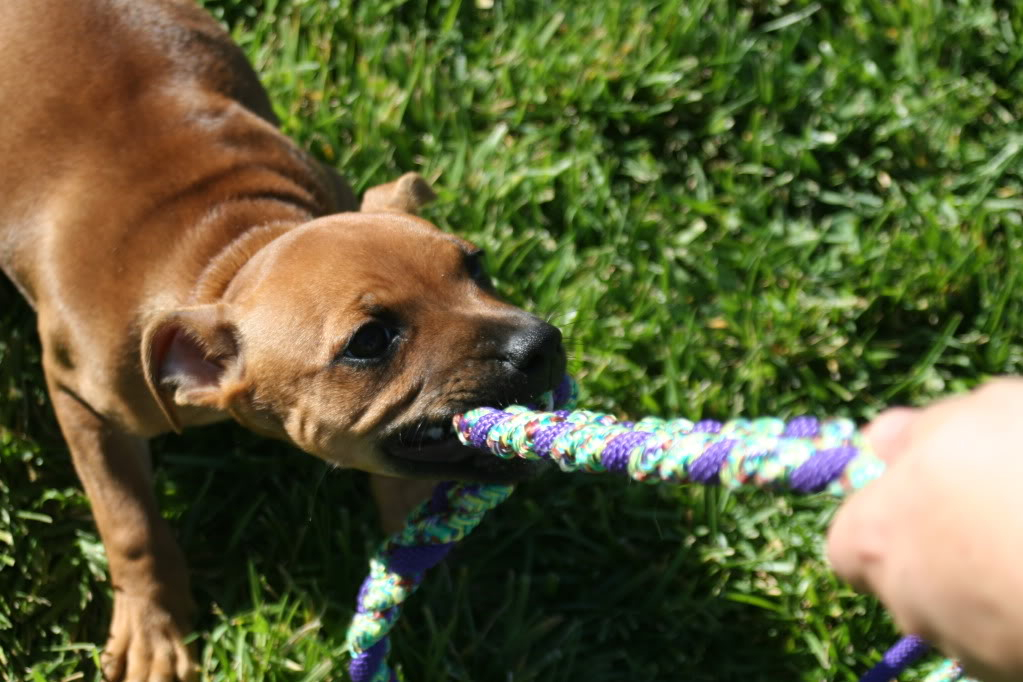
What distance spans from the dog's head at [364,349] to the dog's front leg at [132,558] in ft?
2.14

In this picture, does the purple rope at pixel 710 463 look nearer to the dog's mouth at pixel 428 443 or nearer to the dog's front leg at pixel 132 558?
the dog's mouth at pixel 428 443

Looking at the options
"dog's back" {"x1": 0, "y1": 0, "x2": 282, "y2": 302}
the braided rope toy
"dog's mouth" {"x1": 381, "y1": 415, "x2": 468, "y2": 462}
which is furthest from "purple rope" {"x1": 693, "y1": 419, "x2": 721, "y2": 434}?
"dog's back" {"x1": 0, "y1": 0, "x2": 282, "y2": 302}

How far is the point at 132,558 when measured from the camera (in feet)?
12.4

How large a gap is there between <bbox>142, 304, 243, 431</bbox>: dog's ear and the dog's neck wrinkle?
24 centimetres

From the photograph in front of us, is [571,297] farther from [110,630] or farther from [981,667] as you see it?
[981,667]

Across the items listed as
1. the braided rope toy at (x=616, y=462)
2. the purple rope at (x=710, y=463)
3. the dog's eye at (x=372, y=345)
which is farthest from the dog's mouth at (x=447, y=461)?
the purple rope at (x=710, y=463)

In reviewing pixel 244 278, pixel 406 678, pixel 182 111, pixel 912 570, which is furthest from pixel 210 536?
pixel 912 570

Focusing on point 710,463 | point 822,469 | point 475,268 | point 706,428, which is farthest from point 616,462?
A: point 475,268

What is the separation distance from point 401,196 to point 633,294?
3.97 ft

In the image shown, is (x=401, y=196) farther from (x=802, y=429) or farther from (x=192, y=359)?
(x=802, y=429)

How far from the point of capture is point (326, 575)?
12.9 feet

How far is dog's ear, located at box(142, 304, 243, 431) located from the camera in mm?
3236

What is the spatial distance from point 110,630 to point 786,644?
2480 mm

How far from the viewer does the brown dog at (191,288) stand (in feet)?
10.0
